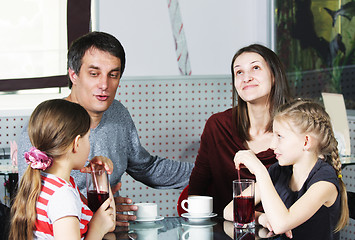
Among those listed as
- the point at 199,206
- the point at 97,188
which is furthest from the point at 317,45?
the point at 97,188

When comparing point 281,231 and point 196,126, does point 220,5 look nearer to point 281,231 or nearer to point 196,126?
point 196,126

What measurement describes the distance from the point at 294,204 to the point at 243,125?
684 mm

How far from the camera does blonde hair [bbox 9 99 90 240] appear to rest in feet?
4.53

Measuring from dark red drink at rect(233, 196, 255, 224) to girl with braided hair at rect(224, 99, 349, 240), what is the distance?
6 cm

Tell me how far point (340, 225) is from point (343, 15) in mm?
1849

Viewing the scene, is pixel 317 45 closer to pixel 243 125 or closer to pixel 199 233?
pixel 243 125

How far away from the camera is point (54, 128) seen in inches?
56.7

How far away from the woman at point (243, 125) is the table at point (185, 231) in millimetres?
398

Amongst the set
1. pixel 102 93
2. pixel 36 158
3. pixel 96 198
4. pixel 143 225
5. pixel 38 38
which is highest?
pixel 38 38

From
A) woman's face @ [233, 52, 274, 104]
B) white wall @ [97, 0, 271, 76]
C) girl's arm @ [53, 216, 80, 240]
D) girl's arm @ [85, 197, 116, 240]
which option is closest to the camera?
girl's arm @ [53, 216, 80, 240]

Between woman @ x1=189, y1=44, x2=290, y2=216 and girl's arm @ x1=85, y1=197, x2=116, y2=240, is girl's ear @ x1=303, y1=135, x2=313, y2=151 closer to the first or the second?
woman @ x1=189, y1=44, x2=290, y2=216

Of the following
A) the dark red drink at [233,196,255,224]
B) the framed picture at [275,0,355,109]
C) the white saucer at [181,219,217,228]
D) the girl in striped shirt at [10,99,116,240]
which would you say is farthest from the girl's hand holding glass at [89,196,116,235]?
the framed picture at [275,0,355,109]

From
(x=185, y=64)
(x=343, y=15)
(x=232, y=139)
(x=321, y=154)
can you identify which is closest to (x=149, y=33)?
(x=185, y=64)

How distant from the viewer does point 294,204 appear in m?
1.55
